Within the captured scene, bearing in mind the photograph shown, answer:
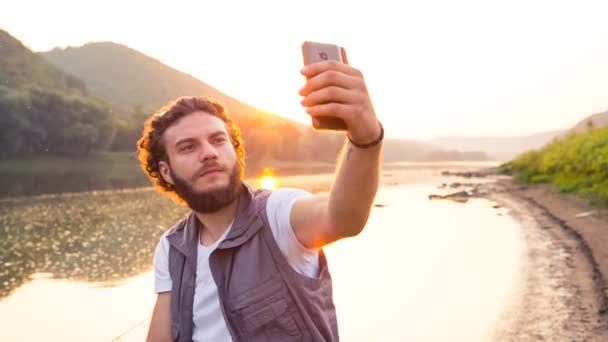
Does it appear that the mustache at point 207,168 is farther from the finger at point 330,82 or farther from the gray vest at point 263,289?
Answer: the finger at point 330,82

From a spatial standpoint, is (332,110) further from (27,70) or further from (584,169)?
(27,70)

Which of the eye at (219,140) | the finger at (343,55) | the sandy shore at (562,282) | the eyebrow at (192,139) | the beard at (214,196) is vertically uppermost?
the finger at (343,55)

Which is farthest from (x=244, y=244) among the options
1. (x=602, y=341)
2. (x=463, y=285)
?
(x=463, y=285)

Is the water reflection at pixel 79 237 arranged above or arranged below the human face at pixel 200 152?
below

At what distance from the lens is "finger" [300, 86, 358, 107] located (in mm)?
1795

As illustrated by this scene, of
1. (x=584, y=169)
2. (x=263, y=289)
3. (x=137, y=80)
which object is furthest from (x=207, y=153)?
(x=137, y=80)

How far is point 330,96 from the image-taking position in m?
1.80

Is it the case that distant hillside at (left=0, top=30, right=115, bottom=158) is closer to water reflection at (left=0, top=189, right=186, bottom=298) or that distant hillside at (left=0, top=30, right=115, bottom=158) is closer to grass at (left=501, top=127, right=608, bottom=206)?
water reflection at (left=0, top=189, right=186, bottom=298)

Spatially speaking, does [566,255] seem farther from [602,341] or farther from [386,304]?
[602,341]

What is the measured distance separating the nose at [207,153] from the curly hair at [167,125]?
A: 200 mm

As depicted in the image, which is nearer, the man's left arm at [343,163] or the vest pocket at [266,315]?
the man's left arm at [343,163]

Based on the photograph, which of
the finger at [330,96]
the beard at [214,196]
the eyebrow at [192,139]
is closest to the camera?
the finger at [330,96]

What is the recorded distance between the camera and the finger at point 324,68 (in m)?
1.81

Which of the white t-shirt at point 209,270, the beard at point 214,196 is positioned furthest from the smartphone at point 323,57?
the beard at point 214,196
